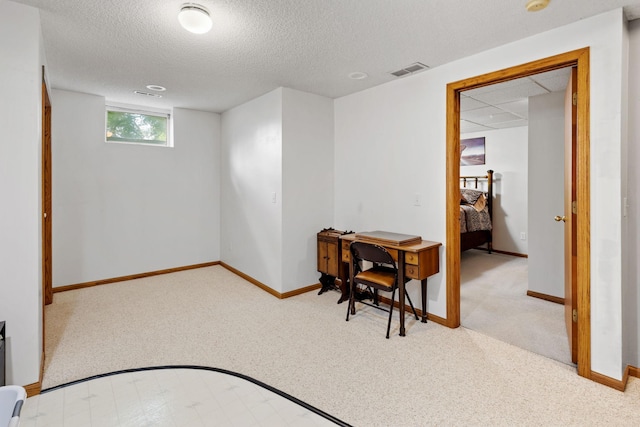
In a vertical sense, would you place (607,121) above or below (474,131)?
below

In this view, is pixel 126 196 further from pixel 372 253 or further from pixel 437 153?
pixel 437 153

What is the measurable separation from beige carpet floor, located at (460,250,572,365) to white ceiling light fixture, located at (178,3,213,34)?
3133 mm

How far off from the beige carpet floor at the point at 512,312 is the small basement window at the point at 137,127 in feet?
14.8

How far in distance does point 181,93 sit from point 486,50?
3.29 metres

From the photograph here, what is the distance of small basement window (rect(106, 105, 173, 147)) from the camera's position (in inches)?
178

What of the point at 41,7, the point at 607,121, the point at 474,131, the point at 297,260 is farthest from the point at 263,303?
the point at 474,131

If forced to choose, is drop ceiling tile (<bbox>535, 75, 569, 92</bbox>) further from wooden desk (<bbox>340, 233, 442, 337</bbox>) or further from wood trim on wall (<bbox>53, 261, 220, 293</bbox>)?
wood trim on wall (<bbox>53, 261, 220, 293</bbox>)

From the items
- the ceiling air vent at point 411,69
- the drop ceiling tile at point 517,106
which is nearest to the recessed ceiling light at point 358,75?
the ceiling air vent at point 411,69

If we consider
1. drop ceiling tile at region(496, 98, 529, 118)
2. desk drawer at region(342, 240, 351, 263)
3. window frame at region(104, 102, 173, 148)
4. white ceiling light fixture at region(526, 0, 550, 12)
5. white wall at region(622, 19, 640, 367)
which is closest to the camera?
white ceiling light fixture at region(526, 0, 550, 12)

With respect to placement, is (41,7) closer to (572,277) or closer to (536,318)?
(572,277)

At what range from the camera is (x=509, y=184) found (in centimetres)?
614

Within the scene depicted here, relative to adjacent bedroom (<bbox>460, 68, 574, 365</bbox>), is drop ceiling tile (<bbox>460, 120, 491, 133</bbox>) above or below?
above

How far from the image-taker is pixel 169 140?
496cm

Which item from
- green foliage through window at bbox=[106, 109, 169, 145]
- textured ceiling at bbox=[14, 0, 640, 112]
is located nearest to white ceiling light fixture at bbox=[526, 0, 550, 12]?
textured ceiling at bbox=[14, 0, 640, 112]
